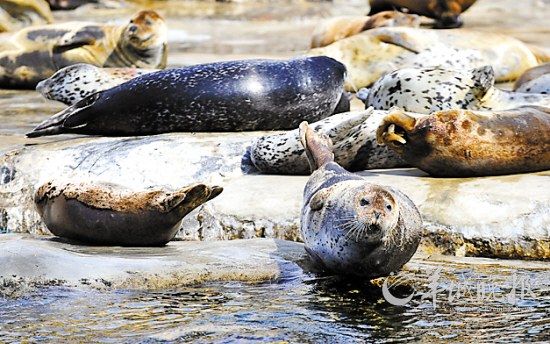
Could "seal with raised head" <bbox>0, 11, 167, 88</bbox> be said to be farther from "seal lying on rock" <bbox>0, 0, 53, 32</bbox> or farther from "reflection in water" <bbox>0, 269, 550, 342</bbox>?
"reflection in water" <bbox>0, 269, 550, 342</bbox>

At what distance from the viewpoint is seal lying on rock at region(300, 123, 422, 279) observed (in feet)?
14.2

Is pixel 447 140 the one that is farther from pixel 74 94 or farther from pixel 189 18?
pixel 189 18

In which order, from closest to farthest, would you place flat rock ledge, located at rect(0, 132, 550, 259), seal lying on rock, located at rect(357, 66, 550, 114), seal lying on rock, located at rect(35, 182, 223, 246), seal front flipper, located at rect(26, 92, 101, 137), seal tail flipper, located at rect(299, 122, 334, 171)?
seal lying on rock, located at rect(35, 182, 223, 246) → flat rock ledge, located at rect(0, 132, 550, 259) → seal tail flipper, located at rect(299, 122, 334, 171) → seal lying on rock, located at rect(357, 66, 550, 114) → seal front flipper, located at rect(26, 92, 101, 137)

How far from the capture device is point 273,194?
5613 millimetres

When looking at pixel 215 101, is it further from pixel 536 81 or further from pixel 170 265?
pixel 536 81

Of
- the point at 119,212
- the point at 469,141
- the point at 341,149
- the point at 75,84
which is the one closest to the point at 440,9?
the point at 75,84

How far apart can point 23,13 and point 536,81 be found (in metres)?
8.36

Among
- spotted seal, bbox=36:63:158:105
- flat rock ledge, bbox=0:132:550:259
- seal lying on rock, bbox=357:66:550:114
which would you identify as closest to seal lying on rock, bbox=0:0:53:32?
spotted seal, bbox=36:63:158:105

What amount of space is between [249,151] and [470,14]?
12365 millimetres

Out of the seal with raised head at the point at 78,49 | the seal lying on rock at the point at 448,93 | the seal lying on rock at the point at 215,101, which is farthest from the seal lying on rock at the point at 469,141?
the seal with raised head at the point at 78,49

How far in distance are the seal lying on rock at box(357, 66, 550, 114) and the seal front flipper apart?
1.70 meters

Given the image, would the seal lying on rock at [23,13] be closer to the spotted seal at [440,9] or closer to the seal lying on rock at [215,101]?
the spotted seal at [440,9]

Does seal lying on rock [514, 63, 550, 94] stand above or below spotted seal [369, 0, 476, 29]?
above

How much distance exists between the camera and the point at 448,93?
256 inches
